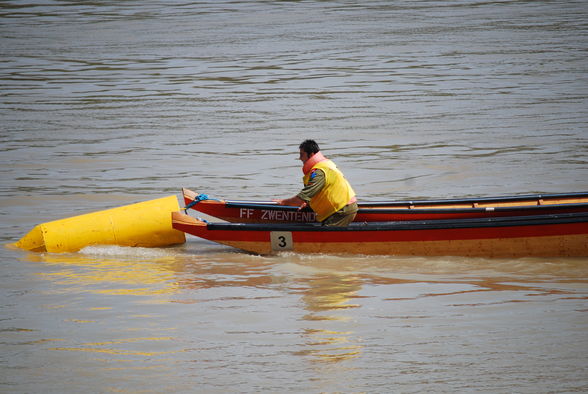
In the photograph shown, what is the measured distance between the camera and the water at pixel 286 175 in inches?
312

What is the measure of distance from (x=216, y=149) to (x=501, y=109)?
21.4ft

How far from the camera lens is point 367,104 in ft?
74.9

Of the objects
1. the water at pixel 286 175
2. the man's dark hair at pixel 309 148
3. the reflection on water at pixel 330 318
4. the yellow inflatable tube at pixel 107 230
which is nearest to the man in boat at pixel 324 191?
the man's dark hair at pixel 309 148

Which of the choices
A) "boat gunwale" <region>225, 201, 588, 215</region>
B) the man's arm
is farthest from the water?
the man's arm

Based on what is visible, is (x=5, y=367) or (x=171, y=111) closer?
(x=5, y=367)

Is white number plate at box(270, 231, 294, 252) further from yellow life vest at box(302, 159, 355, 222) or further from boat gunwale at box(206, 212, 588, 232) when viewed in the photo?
yellow life vest at box(302, 159, 355, 222)

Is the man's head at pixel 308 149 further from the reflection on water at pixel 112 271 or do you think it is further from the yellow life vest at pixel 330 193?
the reflection on water at pixel 112 271

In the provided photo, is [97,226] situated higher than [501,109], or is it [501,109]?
[501,109]

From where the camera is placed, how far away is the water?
7918 millimetres

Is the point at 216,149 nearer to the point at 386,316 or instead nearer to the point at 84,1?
the point at 386,316

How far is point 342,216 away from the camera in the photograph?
11.5m

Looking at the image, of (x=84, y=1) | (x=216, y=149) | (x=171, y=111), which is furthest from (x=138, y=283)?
(x=84, y=1)

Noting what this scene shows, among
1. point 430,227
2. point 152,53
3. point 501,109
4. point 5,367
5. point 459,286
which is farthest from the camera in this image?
point 152,53

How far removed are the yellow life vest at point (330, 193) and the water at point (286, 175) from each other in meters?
0.59
